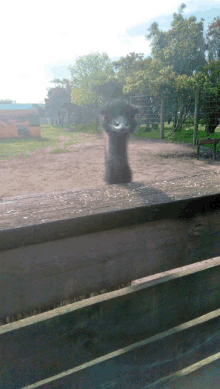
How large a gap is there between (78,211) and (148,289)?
295 millimetres

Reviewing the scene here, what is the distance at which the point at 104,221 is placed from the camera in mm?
763

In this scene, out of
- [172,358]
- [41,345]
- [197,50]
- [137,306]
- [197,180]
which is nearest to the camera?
[41,345]

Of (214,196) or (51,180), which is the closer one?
(214,196)

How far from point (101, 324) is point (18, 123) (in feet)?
81.1

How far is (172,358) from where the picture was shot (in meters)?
0.90

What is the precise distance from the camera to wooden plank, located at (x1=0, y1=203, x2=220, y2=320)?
711mm

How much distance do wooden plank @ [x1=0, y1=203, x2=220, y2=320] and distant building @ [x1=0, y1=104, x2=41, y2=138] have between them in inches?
935

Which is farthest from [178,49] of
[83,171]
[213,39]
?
[83,171]

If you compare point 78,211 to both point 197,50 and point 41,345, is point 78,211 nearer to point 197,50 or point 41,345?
point 41,345

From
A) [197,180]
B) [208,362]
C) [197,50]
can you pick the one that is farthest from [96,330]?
[197,50]

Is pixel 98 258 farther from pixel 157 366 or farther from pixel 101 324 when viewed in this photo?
pixel 157 366

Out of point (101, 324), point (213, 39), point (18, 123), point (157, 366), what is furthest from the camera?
point (213, 39)

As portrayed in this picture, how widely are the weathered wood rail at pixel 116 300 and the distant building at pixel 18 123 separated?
A: 77.9 feet

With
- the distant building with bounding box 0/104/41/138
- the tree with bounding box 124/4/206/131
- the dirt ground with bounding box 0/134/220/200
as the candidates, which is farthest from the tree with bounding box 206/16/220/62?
the dirt ground with bounding box 0/134/220/200
